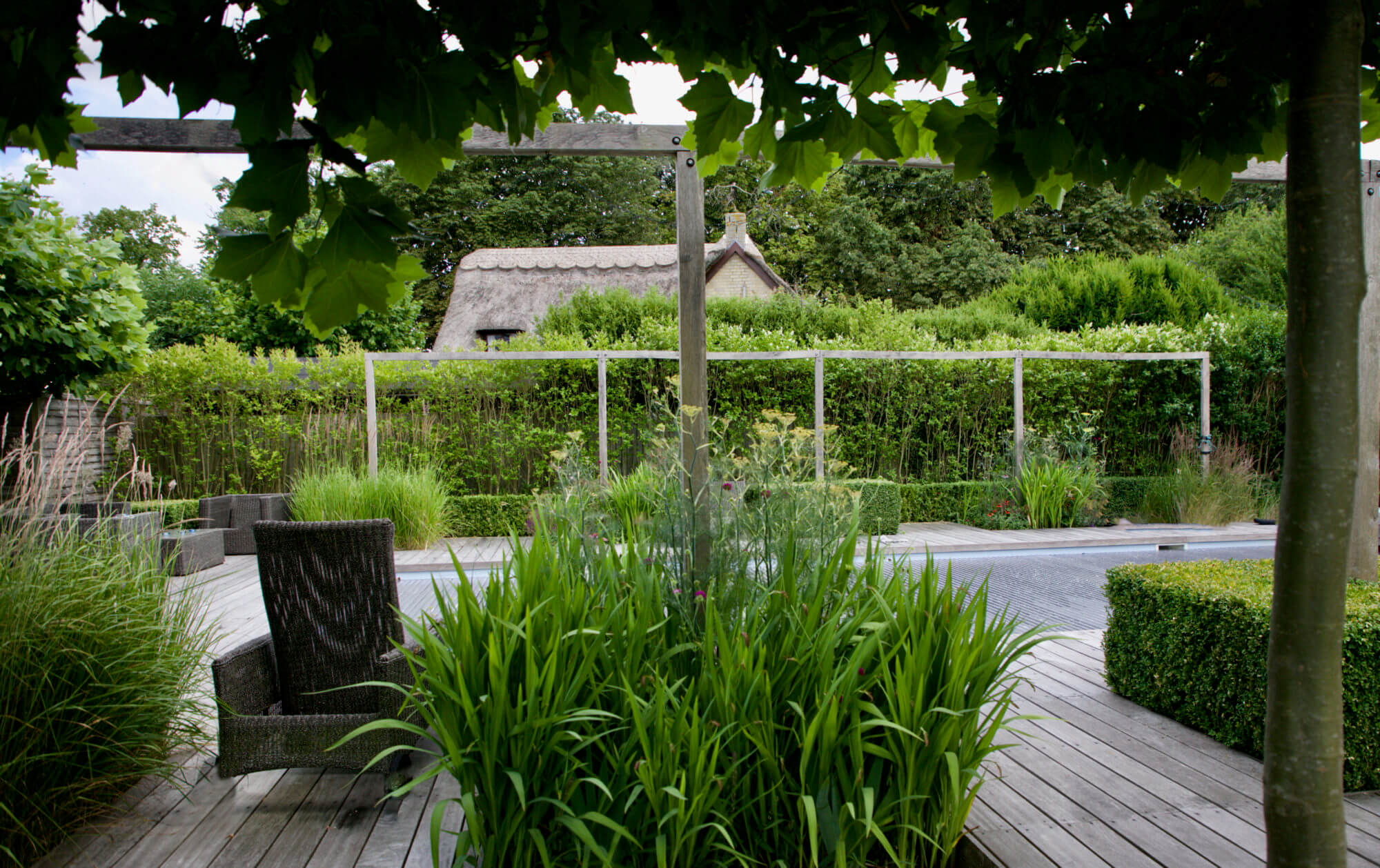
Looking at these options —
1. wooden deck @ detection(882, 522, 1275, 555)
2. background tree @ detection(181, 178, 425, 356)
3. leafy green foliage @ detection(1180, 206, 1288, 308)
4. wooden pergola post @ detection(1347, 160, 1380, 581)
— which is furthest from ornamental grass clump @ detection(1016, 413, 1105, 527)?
leafy green foliage @ detection(1180, 206, 1288, 308)

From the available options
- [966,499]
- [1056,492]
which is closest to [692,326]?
[1056,492]

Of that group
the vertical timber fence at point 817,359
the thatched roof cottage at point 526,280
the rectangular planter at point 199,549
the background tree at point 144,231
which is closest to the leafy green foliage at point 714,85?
the rectangular planter at point 199,549

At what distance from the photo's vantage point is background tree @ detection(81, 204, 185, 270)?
36.6m

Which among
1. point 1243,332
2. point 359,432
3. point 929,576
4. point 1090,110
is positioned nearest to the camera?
point 1090,110

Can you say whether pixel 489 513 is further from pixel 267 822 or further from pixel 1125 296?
pixel 1125 296

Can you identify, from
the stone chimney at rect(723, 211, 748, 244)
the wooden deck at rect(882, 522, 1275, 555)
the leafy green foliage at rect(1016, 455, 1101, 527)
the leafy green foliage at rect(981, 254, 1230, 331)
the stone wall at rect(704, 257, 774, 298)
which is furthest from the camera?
the stone chimney at rect(723, 211, 748, 244)

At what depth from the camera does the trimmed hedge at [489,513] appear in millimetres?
8297

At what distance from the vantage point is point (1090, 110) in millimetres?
1476

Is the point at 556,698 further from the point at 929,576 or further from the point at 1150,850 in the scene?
the point at 1150,850

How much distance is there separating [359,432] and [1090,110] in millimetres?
8216

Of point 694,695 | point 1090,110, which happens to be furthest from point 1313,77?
point 694,695

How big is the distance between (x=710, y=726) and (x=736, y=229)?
21.6 meters

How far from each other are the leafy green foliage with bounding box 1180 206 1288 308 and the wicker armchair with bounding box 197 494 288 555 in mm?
18455

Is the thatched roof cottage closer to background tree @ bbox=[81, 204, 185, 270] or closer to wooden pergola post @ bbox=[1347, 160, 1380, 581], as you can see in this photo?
wooden pergola post @ bbox=[1347, 160, 1380, 581]
